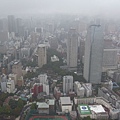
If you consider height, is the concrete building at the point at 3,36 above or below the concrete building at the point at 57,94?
above

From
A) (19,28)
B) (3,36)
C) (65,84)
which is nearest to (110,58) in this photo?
(65,84)

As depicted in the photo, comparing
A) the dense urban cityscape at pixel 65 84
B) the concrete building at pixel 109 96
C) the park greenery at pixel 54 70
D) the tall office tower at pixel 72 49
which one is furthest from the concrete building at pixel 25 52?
the concrete building at pixel 109 96

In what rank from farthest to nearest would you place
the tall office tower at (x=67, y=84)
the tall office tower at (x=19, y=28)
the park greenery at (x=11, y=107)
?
the tall office tower at (x=19, y=28) → the tall office tower at (x=67, y=84) → the park greenery at (x=11, y=107)

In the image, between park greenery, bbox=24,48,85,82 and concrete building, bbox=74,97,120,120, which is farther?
park greenery, bbox=24,48,85,82

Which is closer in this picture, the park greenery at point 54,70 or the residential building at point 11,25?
the park greenery at point 54,70

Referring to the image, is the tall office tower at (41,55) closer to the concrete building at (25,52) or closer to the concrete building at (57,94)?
the concrete building at (25,52)

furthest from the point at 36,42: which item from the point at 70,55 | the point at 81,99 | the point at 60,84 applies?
the point at 81,99

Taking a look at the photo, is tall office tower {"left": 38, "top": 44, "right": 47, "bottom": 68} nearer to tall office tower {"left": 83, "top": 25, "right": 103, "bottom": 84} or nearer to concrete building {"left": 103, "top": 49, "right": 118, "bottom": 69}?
tall office tower {"left": 83, "top": 25, "right": 103, "bottom": 84}

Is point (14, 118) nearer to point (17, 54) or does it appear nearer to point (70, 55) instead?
point (70, 55)

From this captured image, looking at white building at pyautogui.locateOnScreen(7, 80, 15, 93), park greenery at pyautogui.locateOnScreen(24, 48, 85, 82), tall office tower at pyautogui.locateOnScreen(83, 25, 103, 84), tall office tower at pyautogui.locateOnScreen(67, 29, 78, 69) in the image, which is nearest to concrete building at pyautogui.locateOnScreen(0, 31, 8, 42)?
park greenery at pyautogui.locateOnScreen(24, 48, 85, 82)
